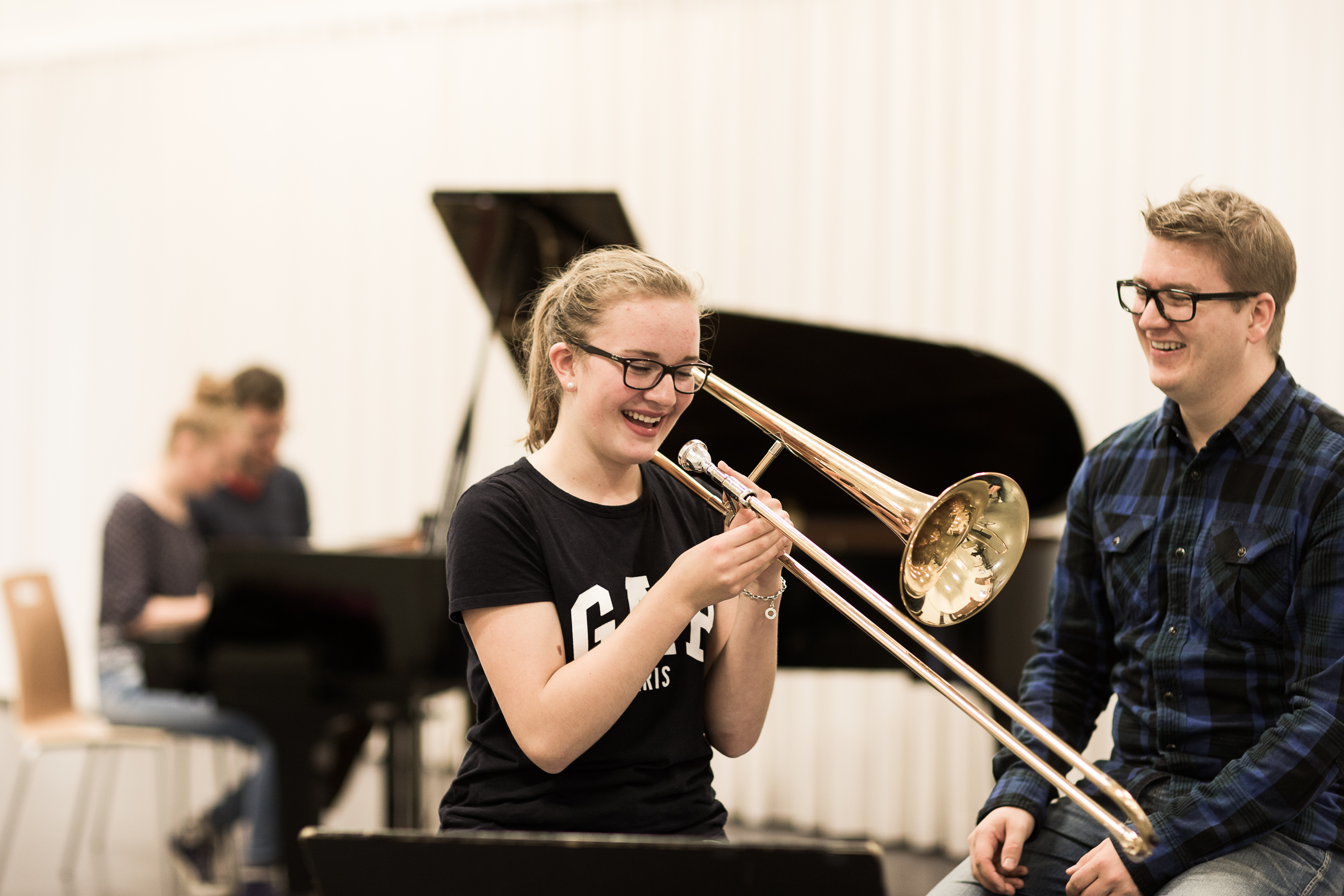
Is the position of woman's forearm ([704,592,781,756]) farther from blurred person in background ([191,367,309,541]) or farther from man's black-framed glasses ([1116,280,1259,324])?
blurred person in background ([191,367,309,541])

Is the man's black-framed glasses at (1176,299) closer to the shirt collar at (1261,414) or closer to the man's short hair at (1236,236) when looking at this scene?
the man's short hair at (1236,236)

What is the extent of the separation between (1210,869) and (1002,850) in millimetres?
291

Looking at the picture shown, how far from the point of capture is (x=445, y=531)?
136 inches

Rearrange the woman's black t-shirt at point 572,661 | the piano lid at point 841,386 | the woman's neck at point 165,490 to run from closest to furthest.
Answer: the woman's black t-shirt at point 572,661 < the piano lid at point 841,386 < the woman's neck at point 165,490

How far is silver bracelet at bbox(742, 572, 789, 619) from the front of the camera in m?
1.63

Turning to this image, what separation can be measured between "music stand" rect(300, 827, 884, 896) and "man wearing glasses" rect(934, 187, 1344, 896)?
0.55 meters

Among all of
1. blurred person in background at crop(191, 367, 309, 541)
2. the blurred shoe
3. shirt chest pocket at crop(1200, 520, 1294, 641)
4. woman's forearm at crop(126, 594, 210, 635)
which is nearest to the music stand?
shirt chest pocket at crop(1200, 520, 1294, 641)

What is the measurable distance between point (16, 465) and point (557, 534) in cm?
589

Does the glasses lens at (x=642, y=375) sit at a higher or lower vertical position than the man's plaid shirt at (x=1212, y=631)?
higher

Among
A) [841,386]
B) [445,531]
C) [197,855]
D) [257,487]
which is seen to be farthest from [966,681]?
[257,487]

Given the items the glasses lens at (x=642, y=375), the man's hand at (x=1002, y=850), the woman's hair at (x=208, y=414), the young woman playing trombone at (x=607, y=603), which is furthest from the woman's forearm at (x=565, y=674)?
the woman's hair at (x=208, y=414)

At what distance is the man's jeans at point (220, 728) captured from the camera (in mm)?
3609

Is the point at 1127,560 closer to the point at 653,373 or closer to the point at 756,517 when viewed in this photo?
the point at 756,517

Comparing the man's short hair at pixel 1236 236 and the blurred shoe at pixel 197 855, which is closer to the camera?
the man's short hair at pixel 1236 236
